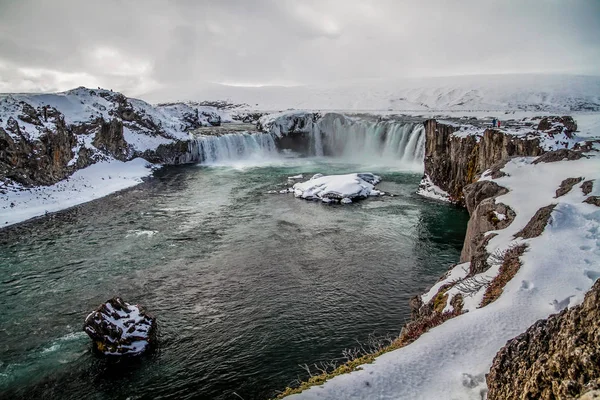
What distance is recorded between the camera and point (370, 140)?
197ft

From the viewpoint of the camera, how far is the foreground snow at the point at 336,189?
35.4 m

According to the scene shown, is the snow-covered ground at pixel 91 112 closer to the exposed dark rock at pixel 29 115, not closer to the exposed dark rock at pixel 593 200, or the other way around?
the exposed dark rock at pixel 29 115

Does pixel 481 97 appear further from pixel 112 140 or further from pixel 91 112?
pixel 91 112

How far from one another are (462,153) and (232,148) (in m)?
35.9

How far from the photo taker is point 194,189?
134 ft

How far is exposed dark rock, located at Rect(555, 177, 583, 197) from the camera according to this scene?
15.0 m

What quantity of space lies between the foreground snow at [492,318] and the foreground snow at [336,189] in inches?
837

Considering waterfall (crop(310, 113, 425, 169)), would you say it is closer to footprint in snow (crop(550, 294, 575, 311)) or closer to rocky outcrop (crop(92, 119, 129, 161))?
rocky outcrop (crop(92, 119, 129, 161))

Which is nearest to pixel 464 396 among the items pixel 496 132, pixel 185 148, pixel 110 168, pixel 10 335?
pixel 10 335

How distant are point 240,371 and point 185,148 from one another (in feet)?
163

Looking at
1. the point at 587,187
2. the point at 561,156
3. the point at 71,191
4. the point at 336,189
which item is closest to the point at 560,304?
the point at 587,187

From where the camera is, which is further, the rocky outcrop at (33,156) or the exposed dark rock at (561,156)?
the rocky outcrop at (33,156)

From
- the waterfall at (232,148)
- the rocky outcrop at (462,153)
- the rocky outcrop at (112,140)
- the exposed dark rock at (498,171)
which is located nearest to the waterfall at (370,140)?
the waterfall at (232,148)

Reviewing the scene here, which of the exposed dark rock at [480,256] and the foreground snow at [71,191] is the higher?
the exposed dark rock at [480,256]
